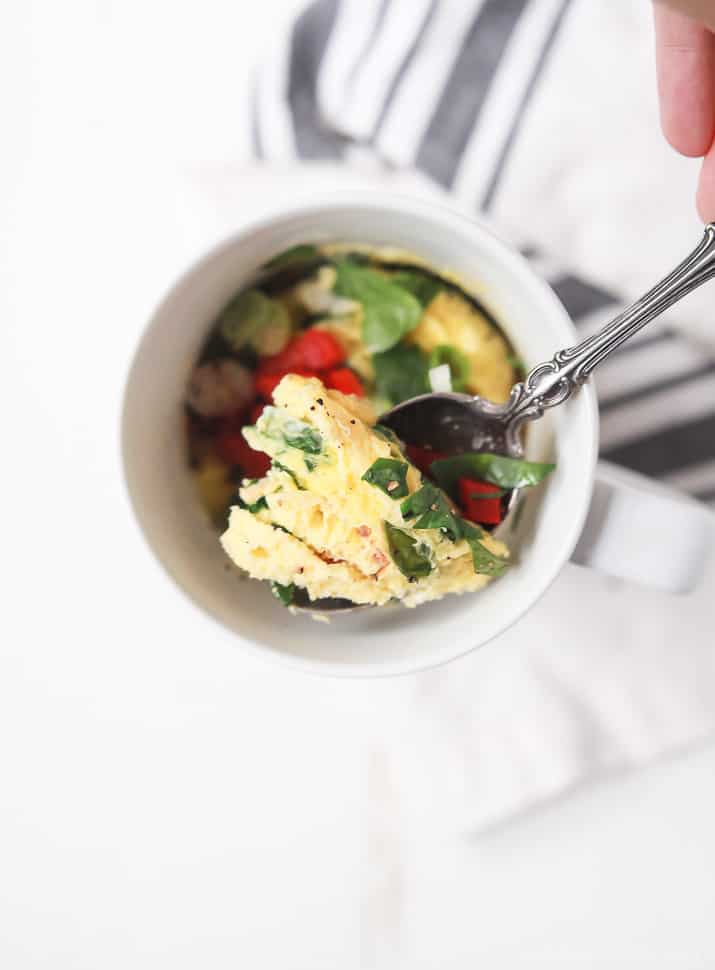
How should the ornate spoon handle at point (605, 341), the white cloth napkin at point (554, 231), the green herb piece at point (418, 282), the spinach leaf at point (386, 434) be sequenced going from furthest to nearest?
the white cloth napkin at point (554, 231)
the green herb piece at point (418, 282)
the spinach leaf at point (386, 434)
the ornate spoon handle at point (605, 341)

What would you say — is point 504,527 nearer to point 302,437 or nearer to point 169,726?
point 302,437

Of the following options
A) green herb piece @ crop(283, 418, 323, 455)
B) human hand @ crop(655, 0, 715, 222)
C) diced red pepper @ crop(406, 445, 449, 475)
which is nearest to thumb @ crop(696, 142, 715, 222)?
human hand @ crop(655, 0, 715, 222)

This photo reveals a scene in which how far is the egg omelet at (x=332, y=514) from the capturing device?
2.72 ft

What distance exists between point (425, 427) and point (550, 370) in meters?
0.17

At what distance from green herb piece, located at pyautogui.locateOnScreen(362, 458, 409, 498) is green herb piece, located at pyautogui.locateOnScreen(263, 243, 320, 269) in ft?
0.92

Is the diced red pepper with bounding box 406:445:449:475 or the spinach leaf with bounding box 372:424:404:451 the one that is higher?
the diced red pepper with bounding box 406:445:449:475

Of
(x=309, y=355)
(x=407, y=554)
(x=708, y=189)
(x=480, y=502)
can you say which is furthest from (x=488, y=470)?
(x=708, y=189)

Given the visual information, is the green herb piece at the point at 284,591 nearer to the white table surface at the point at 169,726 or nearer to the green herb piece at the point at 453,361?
the green herb piece at the point at 453,361

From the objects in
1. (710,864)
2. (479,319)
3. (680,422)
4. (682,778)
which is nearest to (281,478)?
(479,319)

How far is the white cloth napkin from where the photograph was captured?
117cm

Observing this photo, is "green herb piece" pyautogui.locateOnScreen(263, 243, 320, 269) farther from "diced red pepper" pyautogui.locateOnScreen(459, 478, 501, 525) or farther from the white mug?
"diced red pepper" pyautogui.locateOnScreen(459, 478, 501, 525)

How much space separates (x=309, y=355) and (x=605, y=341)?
1.18ft

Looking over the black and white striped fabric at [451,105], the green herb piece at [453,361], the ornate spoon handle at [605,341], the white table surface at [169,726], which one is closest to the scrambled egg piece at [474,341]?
the green herb piece at [453,361]

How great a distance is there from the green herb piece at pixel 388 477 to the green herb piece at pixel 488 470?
11 centimetres
